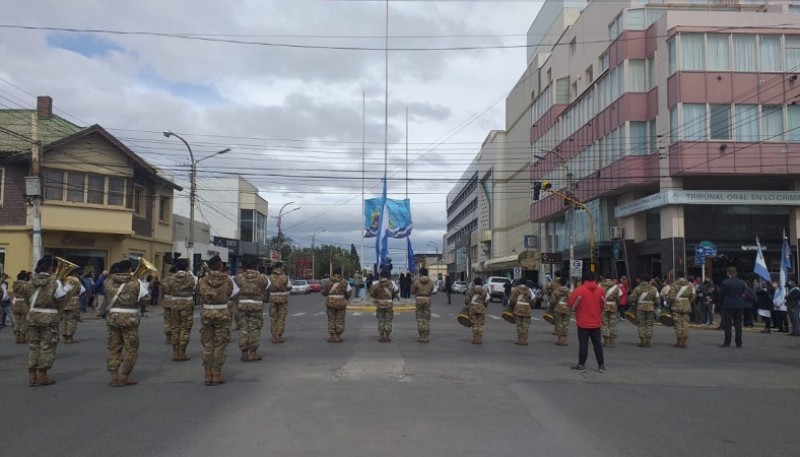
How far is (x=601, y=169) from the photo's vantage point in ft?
131

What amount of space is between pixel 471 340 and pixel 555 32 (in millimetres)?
47320

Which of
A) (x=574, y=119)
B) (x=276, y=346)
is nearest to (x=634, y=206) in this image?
(x=574, y=119)

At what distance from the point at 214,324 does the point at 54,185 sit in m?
25.2

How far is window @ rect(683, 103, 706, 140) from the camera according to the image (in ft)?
105

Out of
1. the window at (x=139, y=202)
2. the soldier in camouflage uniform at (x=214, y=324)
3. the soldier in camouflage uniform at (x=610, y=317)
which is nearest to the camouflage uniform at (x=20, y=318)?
the soldier in camouflage uniform at (x=214, y=324)

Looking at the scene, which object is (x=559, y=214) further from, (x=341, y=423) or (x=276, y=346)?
(x=341, y=423)

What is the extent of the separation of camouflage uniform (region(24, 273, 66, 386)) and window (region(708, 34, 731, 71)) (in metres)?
31.6

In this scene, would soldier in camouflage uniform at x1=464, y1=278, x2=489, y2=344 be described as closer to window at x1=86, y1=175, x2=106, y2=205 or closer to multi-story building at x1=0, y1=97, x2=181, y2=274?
multi-story building at x1=0, y1=97, x2=181, y2=274

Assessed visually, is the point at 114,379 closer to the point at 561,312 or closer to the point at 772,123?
the point at 561,312

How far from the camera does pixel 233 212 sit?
6316 cm

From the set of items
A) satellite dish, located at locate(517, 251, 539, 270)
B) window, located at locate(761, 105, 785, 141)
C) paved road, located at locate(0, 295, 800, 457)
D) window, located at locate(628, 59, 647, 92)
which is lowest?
paved road, located at locate(0, 295, 800, 457)

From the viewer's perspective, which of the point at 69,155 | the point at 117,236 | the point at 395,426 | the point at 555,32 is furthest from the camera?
the point at 555,32

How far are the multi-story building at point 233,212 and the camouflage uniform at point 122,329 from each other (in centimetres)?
4748

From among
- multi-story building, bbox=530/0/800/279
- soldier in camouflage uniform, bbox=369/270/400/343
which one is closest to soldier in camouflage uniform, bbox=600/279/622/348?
soldier in camouflage uniform, bbox=369/270/400/343
